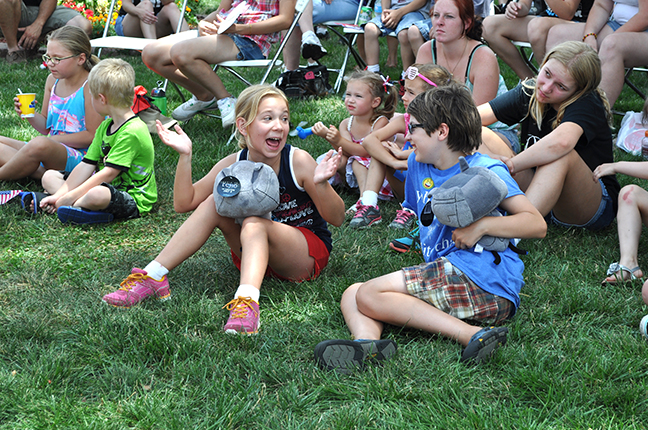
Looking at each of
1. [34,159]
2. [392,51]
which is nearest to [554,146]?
A: [34,159]

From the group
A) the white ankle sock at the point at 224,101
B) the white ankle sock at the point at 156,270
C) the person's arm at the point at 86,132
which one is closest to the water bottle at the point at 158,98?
the white ankle sock at the point at 224,101

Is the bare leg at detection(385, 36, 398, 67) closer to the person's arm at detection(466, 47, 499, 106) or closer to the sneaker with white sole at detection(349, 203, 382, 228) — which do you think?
the person's arm at detection(466, 47, 499, 106)

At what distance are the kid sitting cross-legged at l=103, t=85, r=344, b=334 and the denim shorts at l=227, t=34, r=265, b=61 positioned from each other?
2561mm

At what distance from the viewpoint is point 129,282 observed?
102 inches

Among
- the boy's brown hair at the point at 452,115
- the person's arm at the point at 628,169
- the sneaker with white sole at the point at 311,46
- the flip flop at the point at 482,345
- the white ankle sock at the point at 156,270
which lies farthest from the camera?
the sneaker with white sole at the point at 311,46

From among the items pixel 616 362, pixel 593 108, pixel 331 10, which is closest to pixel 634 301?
pixel 616 362

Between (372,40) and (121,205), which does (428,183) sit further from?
(372,40)

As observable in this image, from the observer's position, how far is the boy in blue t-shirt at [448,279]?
2113 mm

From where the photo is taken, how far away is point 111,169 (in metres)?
3.65

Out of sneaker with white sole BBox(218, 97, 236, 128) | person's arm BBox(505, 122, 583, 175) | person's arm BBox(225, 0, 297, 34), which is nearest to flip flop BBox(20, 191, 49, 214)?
sneaker with white sole BBox(218, 97, 236, 128)

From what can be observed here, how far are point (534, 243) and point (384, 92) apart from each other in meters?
1.53

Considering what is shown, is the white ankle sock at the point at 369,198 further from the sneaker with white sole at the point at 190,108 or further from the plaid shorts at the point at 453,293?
the sneaker with white sole at the point at 190,108

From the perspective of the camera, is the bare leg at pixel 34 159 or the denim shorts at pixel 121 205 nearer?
the denim shorts at pixel 121 205

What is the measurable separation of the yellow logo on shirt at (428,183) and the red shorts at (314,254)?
0.58 meters
